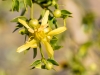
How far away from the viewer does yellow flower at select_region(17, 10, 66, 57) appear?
0.88m

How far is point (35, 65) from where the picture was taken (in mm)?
940

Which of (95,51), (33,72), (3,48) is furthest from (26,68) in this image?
(95,51)

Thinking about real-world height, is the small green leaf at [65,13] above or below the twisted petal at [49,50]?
above

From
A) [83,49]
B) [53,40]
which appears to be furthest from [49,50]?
[83,49]

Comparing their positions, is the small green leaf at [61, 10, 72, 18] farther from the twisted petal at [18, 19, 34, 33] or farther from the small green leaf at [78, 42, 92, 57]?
the small green leaf at [78, 42, 92, 57]

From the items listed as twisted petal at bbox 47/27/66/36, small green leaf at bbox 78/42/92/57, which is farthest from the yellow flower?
small green leaf at bbox 78/42/92/57

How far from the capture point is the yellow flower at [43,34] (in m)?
0.88

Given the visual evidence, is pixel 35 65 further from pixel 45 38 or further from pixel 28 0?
pixel 28 0

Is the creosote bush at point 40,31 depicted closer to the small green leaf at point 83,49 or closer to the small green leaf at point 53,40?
the small green leaf at point 53,40

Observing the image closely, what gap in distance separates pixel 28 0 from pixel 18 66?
2.71m

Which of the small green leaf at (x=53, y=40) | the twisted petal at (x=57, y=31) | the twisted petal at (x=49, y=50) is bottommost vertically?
the twisted petal at (x=49, y=50)

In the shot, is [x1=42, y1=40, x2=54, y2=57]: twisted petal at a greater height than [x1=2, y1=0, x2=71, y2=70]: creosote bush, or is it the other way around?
[x1=2, y1=0, x2=71, y2=70]: creosote bush

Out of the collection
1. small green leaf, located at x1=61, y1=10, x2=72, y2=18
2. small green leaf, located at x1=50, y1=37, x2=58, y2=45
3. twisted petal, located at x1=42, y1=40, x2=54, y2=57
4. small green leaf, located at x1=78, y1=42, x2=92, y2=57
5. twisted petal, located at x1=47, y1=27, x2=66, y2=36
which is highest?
small green leaf, located at x1=61, y1=10, x2=72, y2=18

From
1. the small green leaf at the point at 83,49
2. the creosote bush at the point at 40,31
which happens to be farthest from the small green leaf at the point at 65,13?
the small green leaf at the point at 83,49
